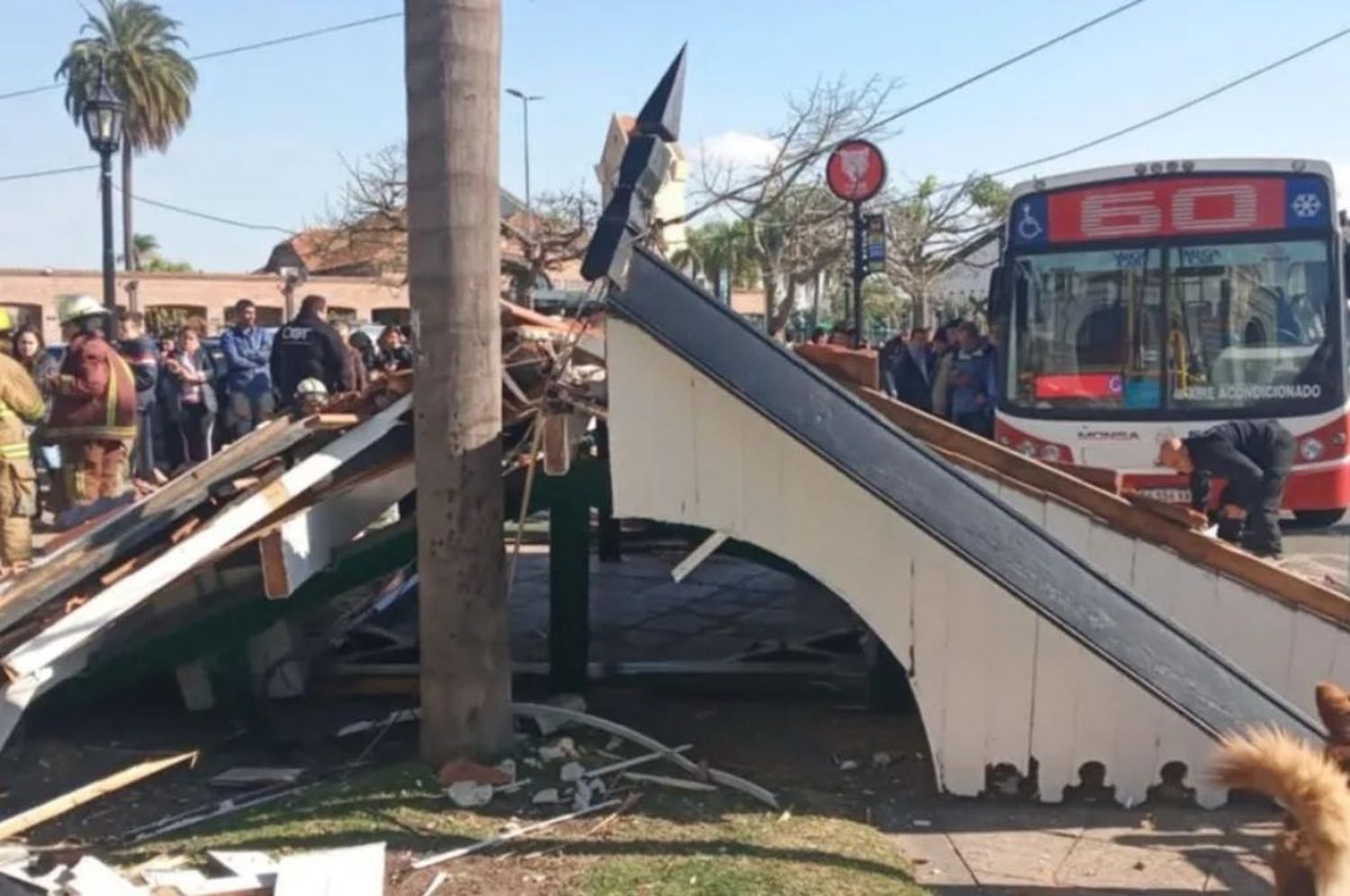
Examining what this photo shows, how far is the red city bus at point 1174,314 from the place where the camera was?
33.6ft

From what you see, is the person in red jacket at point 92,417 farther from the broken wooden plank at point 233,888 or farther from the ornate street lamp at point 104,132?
the broken wooden plank at point 233,888

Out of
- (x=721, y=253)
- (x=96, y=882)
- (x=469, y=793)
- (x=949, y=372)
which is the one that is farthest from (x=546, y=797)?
(x=721, y=253)

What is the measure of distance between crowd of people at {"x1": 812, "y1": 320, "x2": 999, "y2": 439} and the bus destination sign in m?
1.23

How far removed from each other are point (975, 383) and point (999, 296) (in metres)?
2.29

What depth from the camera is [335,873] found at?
4168mm

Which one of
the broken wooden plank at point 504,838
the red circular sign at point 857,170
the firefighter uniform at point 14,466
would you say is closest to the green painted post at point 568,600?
the broken wooden plank at point 504,838

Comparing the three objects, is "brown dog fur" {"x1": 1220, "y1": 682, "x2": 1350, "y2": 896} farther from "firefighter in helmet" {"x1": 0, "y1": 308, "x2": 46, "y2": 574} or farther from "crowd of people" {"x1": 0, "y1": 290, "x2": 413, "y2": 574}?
"firefighter in helmet" {"x1": 0, "y1": 308, "x2": 46, "y2": 574}

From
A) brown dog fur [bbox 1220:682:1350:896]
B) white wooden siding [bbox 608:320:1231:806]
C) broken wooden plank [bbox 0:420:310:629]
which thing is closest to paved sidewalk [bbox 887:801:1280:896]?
white wooden siding [bbox 608:320:1231:806]

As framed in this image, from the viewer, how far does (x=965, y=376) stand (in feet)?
43.9

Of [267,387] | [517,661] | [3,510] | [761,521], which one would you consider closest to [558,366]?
[761,521]

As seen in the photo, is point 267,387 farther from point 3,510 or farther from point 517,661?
point 517,661

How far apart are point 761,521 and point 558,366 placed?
3.53 feet

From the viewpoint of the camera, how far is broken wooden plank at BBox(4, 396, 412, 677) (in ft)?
15.9

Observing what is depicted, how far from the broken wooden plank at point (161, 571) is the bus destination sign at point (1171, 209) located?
7.13 m
